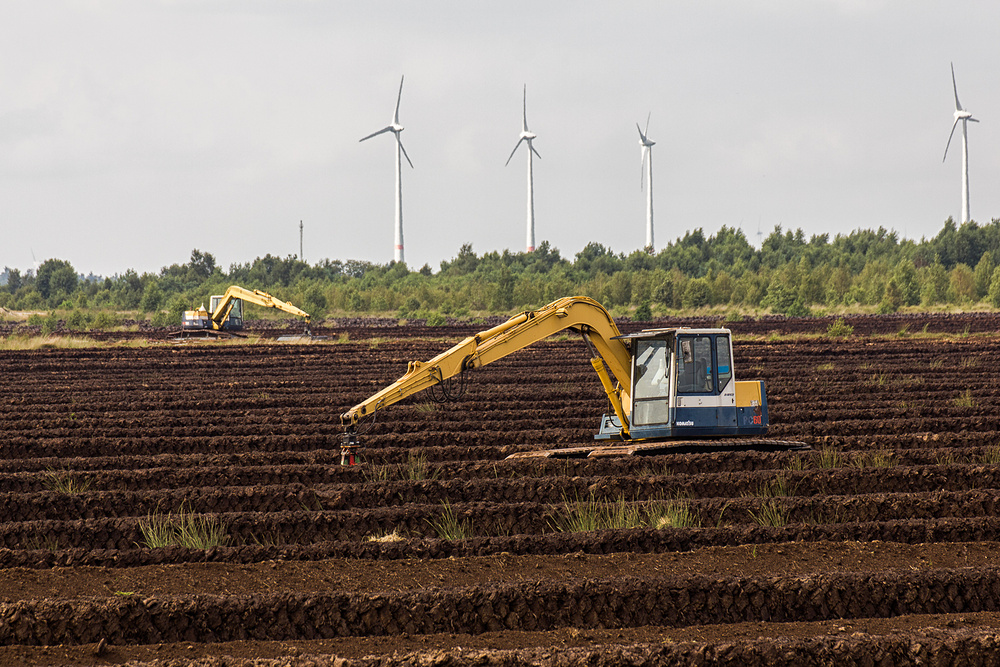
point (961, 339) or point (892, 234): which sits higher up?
point (892, 234)

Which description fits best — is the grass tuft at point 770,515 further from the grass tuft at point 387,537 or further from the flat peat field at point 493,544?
the grass tuft at point 387,537

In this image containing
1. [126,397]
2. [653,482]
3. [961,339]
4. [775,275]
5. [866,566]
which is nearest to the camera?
[866,566]

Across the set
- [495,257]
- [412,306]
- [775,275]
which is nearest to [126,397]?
[412,306]

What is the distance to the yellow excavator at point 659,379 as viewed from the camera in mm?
12023

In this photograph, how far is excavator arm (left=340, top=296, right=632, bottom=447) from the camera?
11.3 meters

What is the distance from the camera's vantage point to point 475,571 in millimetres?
8375

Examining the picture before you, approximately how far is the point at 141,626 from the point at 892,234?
10587 centimetres

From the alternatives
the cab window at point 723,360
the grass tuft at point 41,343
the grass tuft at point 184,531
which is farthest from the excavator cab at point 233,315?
the grass tuft at point 184,531

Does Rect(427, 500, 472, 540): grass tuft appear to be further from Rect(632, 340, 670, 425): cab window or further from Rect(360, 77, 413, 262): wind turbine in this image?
Rect(360, 77, 413, 262): wind turbine

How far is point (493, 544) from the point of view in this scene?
9.12 meters

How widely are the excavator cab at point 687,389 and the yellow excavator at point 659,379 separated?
1 cm

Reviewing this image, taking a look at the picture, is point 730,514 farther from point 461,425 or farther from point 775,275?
point 775,275

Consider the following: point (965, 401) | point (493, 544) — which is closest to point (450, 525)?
point (493, 544)

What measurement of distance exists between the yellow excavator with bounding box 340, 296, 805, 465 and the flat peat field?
39 cm
